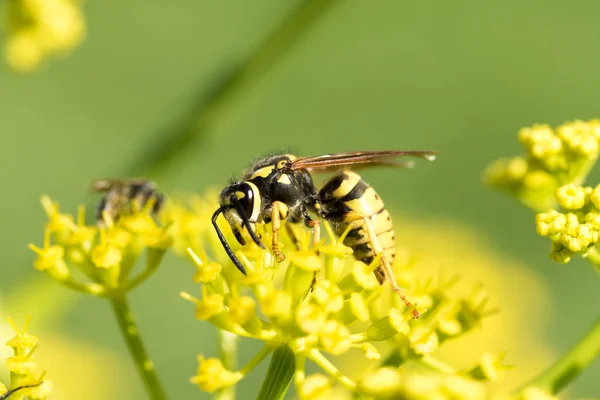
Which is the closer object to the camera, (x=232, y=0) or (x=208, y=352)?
(x=208, y=352)

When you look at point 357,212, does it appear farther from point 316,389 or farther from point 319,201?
point 316,389

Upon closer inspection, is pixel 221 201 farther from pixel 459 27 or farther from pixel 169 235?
pixel 459 27

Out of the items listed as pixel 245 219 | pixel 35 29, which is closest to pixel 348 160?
pixel 245 219

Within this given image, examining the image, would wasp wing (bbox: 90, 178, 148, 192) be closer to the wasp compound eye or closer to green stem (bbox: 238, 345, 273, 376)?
the wasp compound eye

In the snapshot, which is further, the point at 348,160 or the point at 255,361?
the point at 348,160

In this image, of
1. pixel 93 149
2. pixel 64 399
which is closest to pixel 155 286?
pixel 93 149

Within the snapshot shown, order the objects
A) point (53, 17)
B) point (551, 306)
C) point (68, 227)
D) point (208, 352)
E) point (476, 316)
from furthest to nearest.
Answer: point (208, 352)
point (551, 306)
point (53, 17)
point (68, 227)
point (476, 316)
